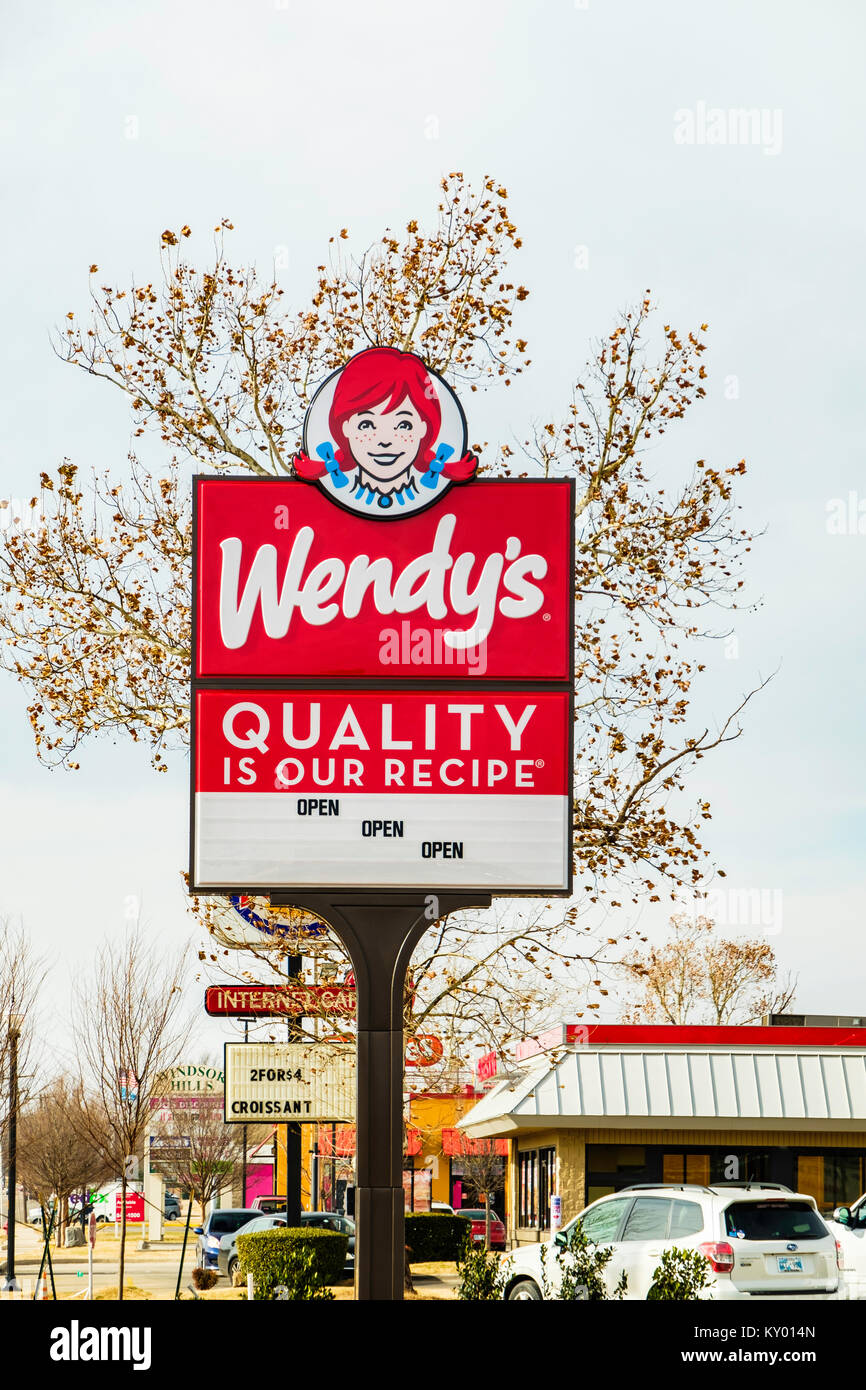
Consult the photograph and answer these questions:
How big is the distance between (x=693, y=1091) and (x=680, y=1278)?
1949cm

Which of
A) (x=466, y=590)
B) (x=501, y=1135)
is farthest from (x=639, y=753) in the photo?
(x=501, y=1135)

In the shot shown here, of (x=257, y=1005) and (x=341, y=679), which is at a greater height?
(x=341, y=679)

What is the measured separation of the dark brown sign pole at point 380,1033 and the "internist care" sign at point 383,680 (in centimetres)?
23

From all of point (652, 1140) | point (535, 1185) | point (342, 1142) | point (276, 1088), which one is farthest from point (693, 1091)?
point (342, 1142)

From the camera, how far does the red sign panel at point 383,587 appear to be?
10.4 meters

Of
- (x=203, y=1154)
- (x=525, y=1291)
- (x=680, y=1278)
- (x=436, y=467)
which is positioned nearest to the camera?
(x=436, y=467)

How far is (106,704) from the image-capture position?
17.0m

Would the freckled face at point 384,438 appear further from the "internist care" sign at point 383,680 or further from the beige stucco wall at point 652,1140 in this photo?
the beige stucco wall at point 652,1140

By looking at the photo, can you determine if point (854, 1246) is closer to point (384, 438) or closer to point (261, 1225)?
point (384, 438)

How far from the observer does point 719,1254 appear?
13.4 m

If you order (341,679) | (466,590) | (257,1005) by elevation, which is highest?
(466,590)

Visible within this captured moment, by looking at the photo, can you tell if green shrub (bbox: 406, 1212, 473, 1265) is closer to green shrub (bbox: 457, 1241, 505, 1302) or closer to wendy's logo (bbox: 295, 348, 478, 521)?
green shrub (bbox: 457, 1241, 505, 1302)
